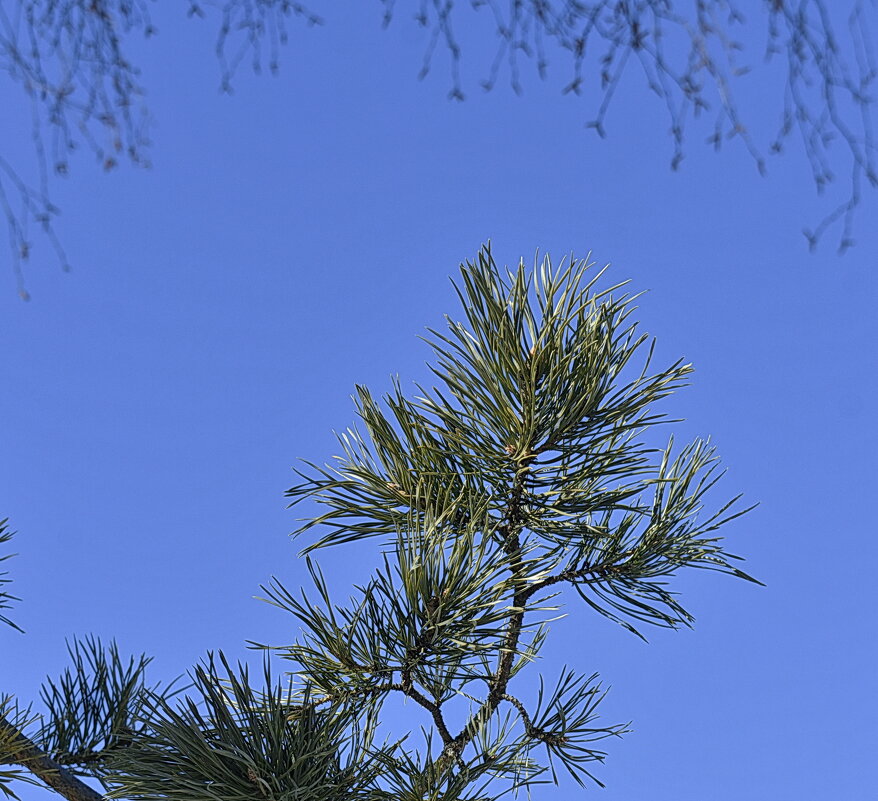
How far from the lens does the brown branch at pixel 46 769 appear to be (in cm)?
114

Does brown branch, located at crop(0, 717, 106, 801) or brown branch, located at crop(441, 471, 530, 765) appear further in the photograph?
brown branch, located at crop(0, 717, 106, 801)

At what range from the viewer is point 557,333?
1083 mm

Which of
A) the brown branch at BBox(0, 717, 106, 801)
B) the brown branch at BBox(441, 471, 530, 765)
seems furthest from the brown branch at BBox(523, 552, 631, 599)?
the brown branch at BBox(0, 717, 106, 801)

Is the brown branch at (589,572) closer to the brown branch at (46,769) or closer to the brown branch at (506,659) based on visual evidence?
the brown branch at (506,659)

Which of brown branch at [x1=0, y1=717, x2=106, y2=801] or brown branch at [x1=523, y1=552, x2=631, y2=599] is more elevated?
brown branch at [x1=523, y1=552, x2=631, y2=599]

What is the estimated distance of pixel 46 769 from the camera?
1150 mm

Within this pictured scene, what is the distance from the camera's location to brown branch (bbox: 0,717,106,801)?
1.14 meters

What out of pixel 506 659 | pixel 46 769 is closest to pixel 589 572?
pixel 506 659

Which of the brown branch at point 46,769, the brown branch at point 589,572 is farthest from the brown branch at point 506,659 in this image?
the brown branch at point 46,769

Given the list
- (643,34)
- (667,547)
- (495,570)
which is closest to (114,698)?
(495,570)

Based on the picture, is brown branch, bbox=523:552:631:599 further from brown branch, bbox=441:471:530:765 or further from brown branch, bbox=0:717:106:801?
brown branch, bbox=0:717:106:801

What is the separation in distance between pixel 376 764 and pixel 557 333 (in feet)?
1.48

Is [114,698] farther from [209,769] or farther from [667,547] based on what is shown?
[667,547]

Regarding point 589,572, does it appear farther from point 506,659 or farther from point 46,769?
point 46,769
